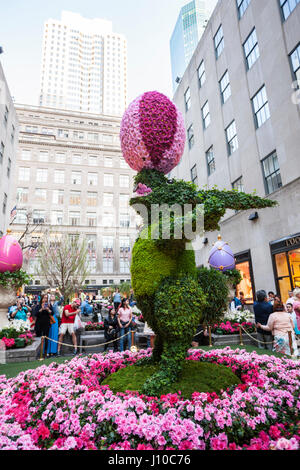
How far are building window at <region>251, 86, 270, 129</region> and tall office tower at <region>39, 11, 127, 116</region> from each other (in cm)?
8532

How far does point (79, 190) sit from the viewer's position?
47.9m

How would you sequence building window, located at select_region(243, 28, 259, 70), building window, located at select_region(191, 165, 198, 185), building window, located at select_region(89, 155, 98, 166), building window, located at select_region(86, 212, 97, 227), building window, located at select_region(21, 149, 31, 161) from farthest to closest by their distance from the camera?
building window, located at select_region(89, 155, 98, 166), building window, located at select_region(21, 149, 31, 161), building window, located at select_region(86, 212, 97, 227), building window, located at select_region(191, 165, 198, 185), building window, located at select_region(243, 28, 259, 70)

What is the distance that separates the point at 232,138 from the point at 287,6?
21.3ft

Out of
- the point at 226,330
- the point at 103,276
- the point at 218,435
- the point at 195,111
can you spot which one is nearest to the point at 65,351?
the point at 226,330

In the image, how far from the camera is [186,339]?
3723 millimetres

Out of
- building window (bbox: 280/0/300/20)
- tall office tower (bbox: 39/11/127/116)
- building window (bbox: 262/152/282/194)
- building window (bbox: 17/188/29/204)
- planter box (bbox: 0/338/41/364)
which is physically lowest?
planter box (bbox: 0/338/41/364)

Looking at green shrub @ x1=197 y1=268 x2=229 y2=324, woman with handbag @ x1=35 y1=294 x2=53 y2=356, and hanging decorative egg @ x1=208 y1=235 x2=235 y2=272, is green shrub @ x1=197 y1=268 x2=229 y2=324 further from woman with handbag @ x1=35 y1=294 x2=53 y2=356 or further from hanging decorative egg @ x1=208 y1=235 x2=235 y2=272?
woman with handbag @ x1=35 y1=294 x2=53 y2=356

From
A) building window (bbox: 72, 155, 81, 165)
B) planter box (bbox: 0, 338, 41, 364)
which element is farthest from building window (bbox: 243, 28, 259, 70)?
building window (bbox: 72, 155, 81, 165)

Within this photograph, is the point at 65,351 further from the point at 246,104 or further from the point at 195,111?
the point at 195,111

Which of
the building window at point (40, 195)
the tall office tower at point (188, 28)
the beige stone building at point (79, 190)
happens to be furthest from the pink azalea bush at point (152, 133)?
the tall office tower at point (188, 28)

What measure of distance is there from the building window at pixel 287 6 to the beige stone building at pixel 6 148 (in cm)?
2075

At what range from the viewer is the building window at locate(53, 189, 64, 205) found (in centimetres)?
4602

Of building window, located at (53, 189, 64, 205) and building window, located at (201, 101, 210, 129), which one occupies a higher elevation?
building window, located at (53, 189, 64, 205)
